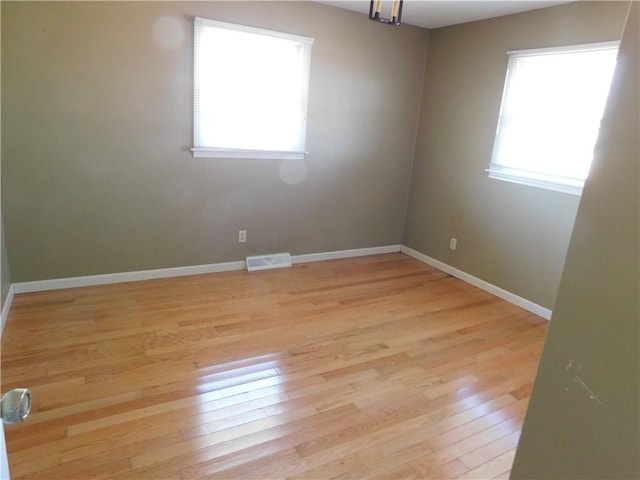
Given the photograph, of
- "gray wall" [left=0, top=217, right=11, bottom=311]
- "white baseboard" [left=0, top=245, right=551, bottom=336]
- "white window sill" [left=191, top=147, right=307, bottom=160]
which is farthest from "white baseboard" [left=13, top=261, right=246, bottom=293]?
"white window sill" [left=191, top=147, right=307, bottom=160]

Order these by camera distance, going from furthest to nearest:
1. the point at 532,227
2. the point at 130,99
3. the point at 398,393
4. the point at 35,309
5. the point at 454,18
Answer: the point at 454,18, the point at 532,227, the point at 130,99, the point at 35,309, the point at 398,393

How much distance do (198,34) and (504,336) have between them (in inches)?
129

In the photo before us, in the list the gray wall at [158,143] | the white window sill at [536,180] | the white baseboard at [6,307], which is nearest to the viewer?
the white baseboard at [6,307]

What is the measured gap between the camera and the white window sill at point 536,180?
10.2 feet

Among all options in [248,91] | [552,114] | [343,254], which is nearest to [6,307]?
[248,91]

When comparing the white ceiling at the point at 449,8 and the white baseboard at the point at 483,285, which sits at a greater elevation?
the white ceiling at the point at 449,8

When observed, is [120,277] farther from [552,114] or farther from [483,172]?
[552,114]

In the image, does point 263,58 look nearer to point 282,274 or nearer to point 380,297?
point 282,274

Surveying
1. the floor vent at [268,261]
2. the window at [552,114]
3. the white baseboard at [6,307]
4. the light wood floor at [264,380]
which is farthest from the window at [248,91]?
the window at [552,114]

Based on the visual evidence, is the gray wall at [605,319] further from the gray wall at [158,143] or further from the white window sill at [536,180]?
the gray wall at [158,143]

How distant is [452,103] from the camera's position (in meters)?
4.06

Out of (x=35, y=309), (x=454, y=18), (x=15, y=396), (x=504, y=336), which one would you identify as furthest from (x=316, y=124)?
(x=15, y=396)

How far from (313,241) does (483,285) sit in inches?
67.9

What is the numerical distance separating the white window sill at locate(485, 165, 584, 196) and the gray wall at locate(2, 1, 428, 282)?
3.78 feet
